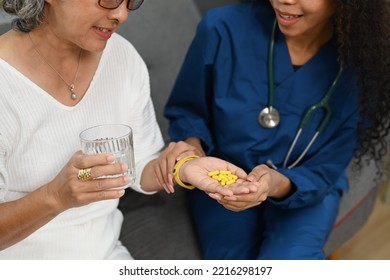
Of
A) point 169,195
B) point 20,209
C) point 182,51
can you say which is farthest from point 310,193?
point 20,209

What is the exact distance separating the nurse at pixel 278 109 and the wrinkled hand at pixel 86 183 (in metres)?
0.26

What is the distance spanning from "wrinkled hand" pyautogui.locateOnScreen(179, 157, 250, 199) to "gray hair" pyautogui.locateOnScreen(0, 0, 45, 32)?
29 cm

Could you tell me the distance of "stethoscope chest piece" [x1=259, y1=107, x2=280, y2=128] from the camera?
97cm

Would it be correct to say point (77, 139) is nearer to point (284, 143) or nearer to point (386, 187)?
point (284, 143)

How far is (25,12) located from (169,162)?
0.30m

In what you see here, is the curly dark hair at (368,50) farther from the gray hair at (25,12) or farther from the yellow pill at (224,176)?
the gray hair at (25,12)

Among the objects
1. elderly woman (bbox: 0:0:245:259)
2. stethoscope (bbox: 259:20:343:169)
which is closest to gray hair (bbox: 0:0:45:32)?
elderly woman (bbox: 0:0:245:259)

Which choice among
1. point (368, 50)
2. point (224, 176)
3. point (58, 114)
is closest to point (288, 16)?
point (368, 50)

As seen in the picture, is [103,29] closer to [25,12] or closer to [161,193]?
[25,12]

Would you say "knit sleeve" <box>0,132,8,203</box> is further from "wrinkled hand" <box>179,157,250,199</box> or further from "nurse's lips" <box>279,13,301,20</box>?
"nurse's lips" <box>279,13,301,20</box>

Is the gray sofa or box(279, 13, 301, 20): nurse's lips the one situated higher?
box(279, 13, 301, 20): nurse's lips

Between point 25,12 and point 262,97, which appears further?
point 262,97

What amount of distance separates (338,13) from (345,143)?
0.27 m

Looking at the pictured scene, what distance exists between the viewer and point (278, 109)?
38.6 inches
